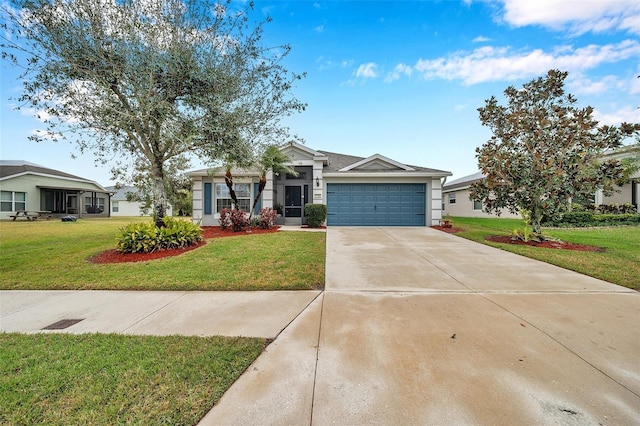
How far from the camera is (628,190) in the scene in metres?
16.7

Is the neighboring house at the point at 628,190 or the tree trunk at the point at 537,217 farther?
the neighboring house at the point at 628,190

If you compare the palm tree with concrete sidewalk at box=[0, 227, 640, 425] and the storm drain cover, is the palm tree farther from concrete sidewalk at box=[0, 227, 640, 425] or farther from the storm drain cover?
the storm drain cover

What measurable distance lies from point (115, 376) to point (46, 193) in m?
30.3

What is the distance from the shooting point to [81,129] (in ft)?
22.7

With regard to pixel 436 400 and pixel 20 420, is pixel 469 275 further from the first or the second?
pixel 20 420

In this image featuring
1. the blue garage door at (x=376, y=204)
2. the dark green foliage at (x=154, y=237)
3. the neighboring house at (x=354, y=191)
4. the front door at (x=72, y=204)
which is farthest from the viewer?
the front door at (x=72, y=204)

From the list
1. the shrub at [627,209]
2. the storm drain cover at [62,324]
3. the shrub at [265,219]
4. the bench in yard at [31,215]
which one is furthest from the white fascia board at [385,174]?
the bench in yard at [31,215]

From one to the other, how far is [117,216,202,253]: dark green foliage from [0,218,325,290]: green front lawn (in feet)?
2.30

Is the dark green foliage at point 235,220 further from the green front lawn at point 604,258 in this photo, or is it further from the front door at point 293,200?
the green front lawn at point 604,258

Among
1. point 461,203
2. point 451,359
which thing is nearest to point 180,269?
point 451,359

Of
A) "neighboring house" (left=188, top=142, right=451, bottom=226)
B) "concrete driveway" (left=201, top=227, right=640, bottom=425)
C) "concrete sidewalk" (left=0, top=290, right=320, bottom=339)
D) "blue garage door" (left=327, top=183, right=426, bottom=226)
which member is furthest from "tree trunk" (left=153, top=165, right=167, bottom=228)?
"blue garage door" (left=327, top=183, right=426, bottom=226)

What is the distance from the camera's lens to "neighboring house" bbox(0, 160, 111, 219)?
65.7 feet

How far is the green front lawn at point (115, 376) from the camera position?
1807 mm

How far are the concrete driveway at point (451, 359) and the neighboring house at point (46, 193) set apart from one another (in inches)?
1121
